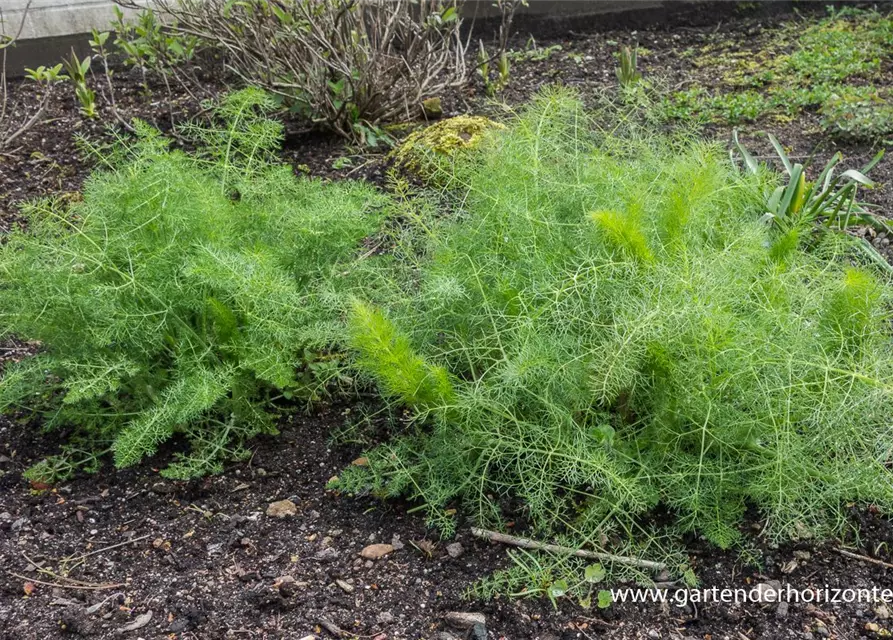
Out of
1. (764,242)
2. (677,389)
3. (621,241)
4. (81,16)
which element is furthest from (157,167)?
(81,16)

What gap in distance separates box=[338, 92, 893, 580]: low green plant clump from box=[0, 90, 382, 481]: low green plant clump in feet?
1.19

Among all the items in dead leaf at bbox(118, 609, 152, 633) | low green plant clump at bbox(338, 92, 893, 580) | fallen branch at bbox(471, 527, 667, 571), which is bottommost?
fallen branch at bbox(471, 527, 667, 571)

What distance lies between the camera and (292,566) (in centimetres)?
241

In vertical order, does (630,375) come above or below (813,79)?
below

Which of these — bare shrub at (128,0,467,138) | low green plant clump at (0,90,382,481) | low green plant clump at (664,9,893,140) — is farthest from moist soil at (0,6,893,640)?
low green plant clump at (664,9,893,140)

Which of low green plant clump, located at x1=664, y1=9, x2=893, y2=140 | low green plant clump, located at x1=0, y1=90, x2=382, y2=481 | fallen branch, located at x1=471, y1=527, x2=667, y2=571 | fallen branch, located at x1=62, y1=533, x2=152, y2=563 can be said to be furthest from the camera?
low green plant clump, located at x1=664, y1=9, x2=893, y2=140

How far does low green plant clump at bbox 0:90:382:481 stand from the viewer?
2.61 m

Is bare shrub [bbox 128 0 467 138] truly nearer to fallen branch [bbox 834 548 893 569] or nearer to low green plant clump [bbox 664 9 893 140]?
low green plant clump [bbox 664 9 893 140]

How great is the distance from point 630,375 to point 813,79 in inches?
160

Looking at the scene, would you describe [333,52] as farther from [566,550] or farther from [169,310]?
[566,550]

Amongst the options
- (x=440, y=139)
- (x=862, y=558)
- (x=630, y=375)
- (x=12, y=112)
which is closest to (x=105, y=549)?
(x=630, y=375)

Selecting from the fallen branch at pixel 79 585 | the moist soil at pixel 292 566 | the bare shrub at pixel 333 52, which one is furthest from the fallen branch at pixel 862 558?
the bare shrub at pixel 333 52

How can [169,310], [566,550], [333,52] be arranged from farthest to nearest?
[333,52] → [169,310] → [566,550]

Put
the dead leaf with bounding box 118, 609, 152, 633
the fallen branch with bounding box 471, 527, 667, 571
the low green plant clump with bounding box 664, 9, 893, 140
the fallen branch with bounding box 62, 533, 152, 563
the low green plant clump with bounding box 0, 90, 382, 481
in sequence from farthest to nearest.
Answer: the low green plant clump with bounding box 664, 9, 893, 140, the low green plant clump with bounding box 0, 90, 382, 481, the fallen branch with bounding box 62, 533, 152, 563, the fallen branch with bounding box 471, 527, 667, 571, the dead leaf with bounding box 118, 609, 152, 633
